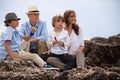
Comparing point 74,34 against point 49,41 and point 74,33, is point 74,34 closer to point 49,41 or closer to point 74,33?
point 74,33

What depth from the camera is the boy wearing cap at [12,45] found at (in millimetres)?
6844

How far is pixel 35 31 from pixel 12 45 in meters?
0.95

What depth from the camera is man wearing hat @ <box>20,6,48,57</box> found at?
25.3 feet

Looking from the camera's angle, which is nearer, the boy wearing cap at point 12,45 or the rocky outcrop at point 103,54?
the boy wearing cap at point 12,45

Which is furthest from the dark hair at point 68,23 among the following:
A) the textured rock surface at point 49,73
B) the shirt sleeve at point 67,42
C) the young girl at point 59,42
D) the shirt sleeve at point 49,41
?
the textured rock surface at point 49,73

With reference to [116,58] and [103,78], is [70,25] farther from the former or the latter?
[103,78]

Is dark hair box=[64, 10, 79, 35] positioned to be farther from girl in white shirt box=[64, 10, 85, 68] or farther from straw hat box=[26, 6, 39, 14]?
straw hat box=[26, 6, 39, 14]

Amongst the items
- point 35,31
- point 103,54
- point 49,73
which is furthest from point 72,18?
point 49,73

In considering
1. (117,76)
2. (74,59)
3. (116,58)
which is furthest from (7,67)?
(116,58)

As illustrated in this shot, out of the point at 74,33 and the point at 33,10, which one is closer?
the point at 33,10

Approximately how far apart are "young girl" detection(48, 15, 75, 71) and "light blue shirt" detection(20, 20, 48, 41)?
288 mm

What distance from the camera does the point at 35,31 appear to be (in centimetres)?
807

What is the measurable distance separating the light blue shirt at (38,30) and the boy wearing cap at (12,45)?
1.90ft

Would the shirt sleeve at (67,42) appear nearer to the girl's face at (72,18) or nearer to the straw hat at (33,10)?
the girl's face at (72,18)
